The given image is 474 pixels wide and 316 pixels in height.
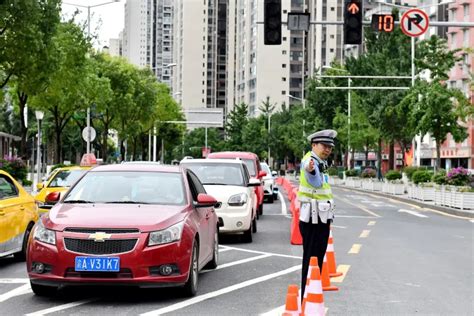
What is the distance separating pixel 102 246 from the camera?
8297mm

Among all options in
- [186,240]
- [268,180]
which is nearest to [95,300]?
[186,240]

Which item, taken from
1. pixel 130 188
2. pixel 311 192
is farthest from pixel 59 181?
pixel 311 192

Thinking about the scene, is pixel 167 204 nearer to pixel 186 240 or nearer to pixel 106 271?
pixel 186 240

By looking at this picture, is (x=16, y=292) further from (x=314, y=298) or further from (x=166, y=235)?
(x=314, y=298)

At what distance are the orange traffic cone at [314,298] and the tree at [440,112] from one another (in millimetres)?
31680

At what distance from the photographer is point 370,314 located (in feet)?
26.8

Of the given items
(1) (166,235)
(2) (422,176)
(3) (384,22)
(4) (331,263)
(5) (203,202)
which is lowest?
(4) (331,263)

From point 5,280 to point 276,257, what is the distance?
4.55m

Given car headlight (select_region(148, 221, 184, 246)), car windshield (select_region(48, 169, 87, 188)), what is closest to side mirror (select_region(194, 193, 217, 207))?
car headlight (select_region(148, 221, 184, 246))

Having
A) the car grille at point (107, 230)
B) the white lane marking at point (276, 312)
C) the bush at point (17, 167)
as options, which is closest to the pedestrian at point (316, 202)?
the white lane marking at point (276, 312)

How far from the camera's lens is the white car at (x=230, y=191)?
603 inches

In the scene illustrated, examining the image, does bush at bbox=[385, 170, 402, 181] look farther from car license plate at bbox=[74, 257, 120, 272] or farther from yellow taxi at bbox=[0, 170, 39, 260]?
car license plate at bbox=[74, 257, 120, 272]

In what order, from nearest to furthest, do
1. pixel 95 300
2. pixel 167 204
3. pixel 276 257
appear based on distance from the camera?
1. pixel 95 300
2. pixel 167 204
3. pixel 276 257

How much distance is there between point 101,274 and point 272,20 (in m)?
11.6
